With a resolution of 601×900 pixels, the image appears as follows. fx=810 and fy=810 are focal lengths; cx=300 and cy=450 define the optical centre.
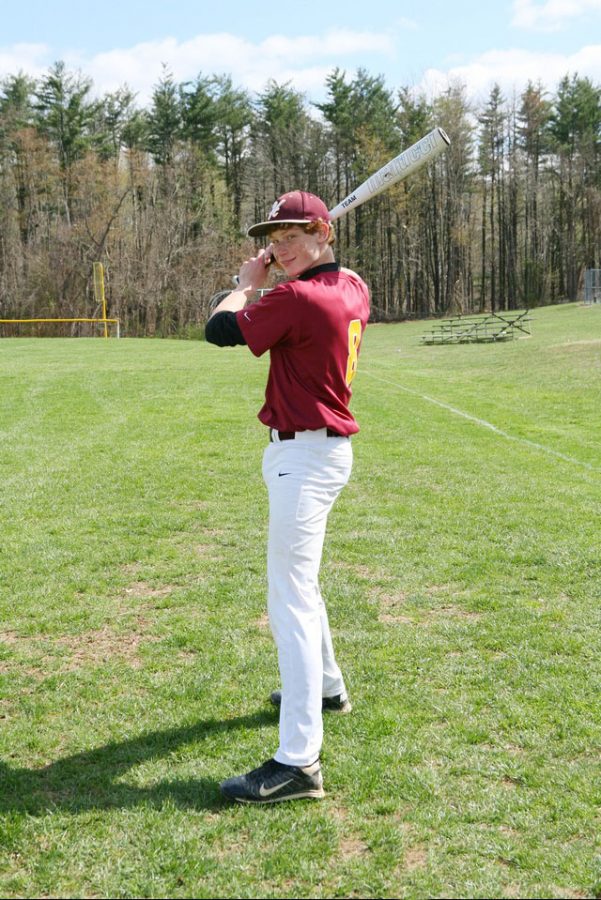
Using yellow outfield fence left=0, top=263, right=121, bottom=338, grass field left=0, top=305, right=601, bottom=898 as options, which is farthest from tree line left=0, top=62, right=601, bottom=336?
grass field left=0, top=305, right=601, bottom=898

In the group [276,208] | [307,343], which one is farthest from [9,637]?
[276,208]

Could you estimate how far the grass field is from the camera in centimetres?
297

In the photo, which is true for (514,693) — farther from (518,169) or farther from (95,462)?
(518,169)

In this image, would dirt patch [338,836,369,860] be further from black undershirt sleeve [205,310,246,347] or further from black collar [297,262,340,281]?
black collar [297,262,340,281]

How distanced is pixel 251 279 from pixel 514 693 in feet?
8.36

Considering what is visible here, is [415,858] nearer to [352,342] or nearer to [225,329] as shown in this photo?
[352,342]

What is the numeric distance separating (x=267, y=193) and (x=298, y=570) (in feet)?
215

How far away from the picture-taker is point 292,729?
11.0 ft

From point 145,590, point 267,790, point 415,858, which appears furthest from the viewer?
point 145,590

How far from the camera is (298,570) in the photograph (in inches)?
133

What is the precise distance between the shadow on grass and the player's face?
87.3 inches

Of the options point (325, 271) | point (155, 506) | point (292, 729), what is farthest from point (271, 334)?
point (155, 506)

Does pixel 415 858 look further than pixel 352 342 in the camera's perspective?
No

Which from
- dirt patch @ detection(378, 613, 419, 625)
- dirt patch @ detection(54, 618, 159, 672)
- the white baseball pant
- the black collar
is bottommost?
dirt patch @ detection(378, 613, 419, 625)
